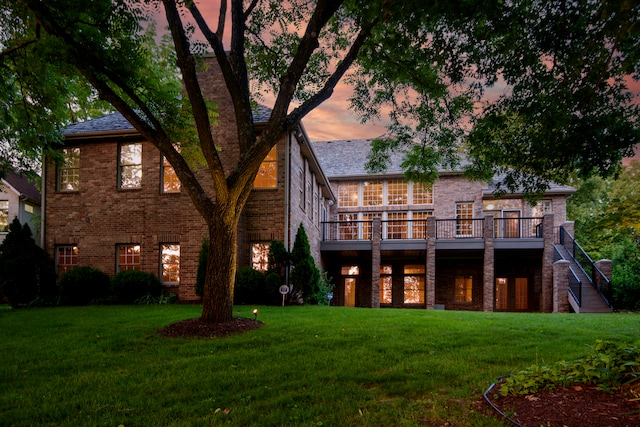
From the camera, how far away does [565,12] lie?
652 centimetres

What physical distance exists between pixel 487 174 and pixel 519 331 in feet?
11.6

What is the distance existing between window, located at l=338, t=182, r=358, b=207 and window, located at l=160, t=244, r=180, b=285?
12.0m

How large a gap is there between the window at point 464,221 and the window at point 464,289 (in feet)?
7.89

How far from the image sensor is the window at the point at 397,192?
24.5m

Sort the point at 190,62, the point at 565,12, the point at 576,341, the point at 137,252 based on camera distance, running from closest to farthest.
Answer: the point at 565,12
the point at 576,341
the point at 190,62
the point at 137,252

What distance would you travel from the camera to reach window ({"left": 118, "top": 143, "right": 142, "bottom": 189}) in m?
15.6

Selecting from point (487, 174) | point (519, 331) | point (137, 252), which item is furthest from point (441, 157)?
point (137, 252)

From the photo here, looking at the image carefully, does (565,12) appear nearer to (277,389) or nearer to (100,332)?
(277,389)

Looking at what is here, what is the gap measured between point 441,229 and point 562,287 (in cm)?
719

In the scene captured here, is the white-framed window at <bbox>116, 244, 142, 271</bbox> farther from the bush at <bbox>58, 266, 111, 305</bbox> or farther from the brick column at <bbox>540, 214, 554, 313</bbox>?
the brick column at <bbox>540, 214, 554, 313</bbox>

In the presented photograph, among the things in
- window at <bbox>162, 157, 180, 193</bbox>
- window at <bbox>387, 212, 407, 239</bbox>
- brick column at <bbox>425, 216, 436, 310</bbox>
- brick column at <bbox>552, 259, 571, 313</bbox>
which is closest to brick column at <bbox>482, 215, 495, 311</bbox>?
brick column at <bbox>425, 216, 436, 310</bbox>

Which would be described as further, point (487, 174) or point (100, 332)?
point (487, 174)

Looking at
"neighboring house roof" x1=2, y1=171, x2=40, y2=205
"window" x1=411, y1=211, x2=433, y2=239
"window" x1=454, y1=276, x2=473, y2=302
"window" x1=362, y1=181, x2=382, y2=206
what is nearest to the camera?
"window" x1=454, y1=276, x2=473, y2=302

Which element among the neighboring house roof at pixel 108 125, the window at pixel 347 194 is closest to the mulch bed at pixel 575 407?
the neighboring house roof at pixel 108 125
